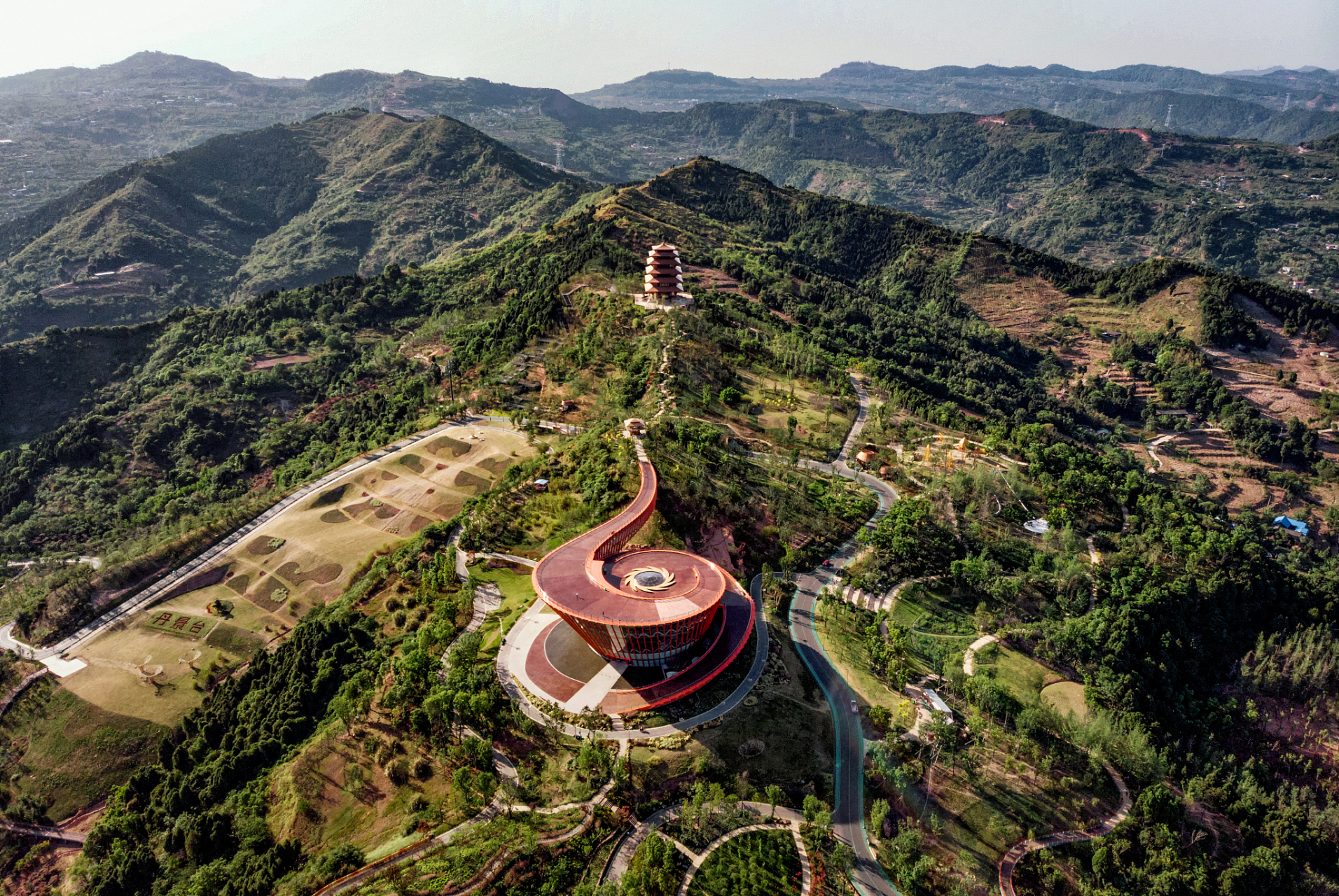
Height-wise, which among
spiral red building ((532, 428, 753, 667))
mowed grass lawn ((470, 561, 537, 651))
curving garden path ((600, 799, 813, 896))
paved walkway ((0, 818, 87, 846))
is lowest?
paved walkway ((0, 818, 87, 846))

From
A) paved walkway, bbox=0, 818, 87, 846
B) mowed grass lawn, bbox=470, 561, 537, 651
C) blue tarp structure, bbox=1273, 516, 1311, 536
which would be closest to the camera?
paved walkway, bbox=0, 818, 87, 846

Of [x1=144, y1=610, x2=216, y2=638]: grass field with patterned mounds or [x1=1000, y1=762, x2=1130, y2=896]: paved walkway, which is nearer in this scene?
[x1=1000, y1=762, x2=1130, y2=896]: paved walkway

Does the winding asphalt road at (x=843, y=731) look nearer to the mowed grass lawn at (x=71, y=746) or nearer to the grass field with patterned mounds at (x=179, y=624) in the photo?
the mowed grass lawn at (x=71, y=746)

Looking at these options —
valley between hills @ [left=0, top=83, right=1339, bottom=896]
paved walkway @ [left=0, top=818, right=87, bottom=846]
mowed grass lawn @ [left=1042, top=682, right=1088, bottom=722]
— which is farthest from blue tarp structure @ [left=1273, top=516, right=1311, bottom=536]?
paved walkway @ [left=0, top=818, right=87, bottom=846]

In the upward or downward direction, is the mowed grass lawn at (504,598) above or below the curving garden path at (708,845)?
above

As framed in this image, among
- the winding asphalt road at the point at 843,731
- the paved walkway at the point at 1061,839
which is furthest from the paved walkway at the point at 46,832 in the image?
the paved walkway at the point at 1061,839

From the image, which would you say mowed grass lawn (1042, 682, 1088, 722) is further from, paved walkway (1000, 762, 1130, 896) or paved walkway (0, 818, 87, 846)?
paved walkway (0, 818, 87, 846)

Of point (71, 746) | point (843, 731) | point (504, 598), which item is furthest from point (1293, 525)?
point (71, 746)
